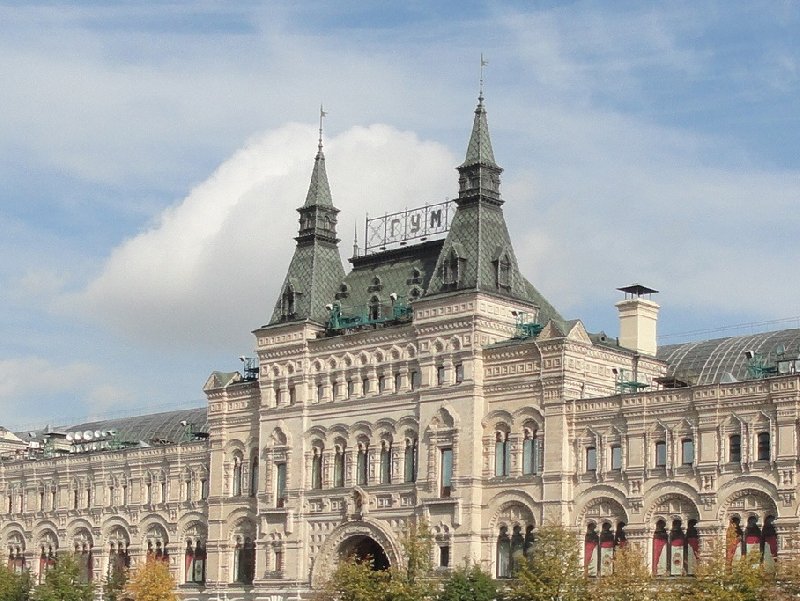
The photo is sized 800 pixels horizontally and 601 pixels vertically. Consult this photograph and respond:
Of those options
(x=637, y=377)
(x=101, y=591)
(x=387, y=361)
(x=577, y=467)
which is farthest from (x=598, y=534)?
(x=101, y=591)

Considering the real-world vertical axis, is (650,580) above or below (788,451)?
below

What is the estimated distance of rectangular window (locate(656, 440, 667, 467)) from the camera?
329ft

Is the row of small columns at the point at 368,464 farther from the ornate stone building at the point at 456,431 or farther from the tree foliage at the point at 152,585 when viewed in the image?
the tree foliage at the point at 152,585

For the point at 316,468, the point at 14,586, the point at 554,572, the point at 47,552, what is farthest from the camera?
the point at 47,552

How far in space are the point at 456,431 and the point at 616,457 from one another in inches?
470

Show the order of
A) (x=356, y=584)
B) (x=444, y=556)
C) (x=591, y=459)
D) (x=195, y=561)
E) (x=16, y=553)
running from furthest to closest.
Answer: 1. (x=16, y=553)
2. (x=195, y=561)
3. (x=444, y=556)
4. (x=356, y=584)
5. (x=591, y=459)

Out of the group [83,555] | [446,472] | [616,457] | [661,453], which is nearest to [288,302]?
[446,472]

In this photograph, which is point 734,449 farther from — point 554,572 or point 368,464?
point 368,464

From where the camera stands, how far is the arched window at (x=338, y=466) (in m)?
118

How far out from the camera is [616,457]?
338 feet

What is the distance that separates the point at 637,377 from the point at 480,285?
12.6 meters

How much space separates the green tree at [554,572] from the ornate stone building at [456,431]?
356cm

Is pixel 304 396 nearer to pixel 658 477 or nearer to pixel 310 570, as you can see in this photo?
pixel 310 570

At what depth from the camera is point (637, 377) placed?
113 meters
